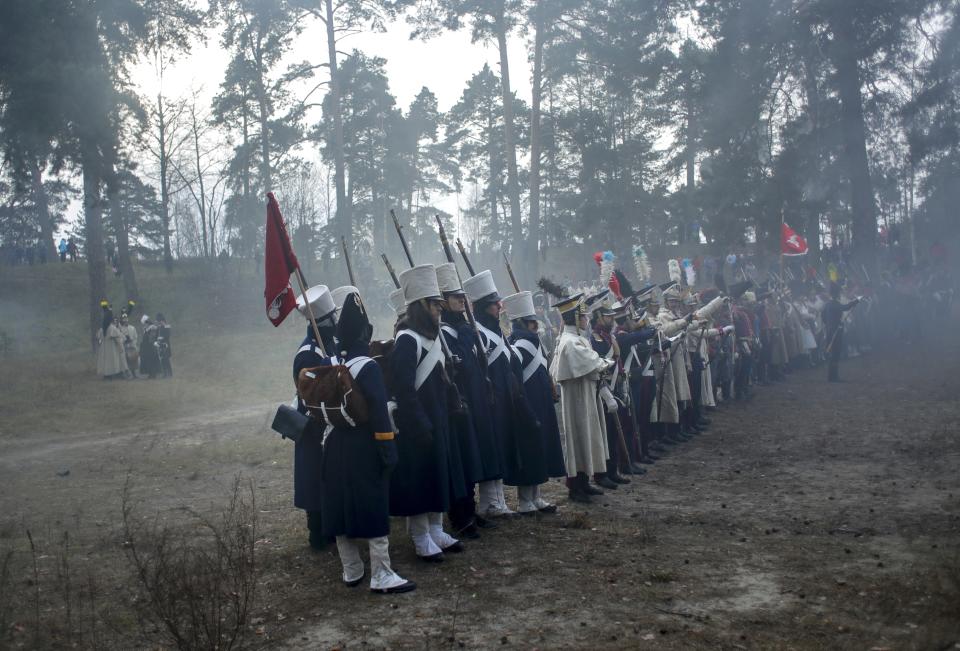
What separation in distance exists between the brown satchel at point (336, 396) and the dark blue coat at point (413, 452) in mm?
527

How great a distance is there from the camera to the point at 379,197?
1809 inches

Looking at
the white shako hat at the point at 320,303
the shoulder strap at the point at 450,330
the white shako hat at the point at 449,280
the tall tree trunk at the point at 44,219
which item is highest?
the tall tree trunk at the point at 44,219

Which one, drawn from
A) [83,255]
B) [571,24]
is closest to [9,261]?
[83,255]

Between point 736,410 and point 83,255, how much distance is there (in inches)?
1883

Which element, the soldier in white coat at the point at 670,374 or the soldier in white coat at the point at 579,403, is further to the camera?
the soldier in white coat at the point at 670,374

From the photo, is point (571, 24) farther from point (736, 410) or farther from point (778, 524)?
point (778, 524)

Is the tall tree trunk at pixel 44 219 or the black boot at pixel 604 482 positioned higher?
the tall tree trunk at pixel 44 219

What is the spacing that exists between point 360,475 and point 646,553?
7.89 ft

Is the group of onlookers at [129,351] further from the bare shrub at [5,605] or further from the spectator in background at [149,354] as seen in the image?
the bare shrub at [5,605]

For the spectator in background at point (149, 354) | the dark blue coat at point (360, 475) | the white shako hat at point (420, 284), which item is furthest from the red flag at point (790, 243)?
the spectator in background at point (149, 354)

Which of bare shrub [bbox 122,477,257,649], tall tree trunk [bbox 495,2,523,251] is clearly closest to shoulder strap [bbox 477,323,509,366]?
bare shrub [bbox 122,477,257,649]

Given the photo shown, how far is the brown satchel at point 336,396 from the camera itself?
5.79m

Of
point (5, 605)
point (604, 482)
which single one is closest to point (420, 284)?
point (5, 605)

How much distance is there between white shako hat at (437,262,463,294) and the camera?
7.49 m
